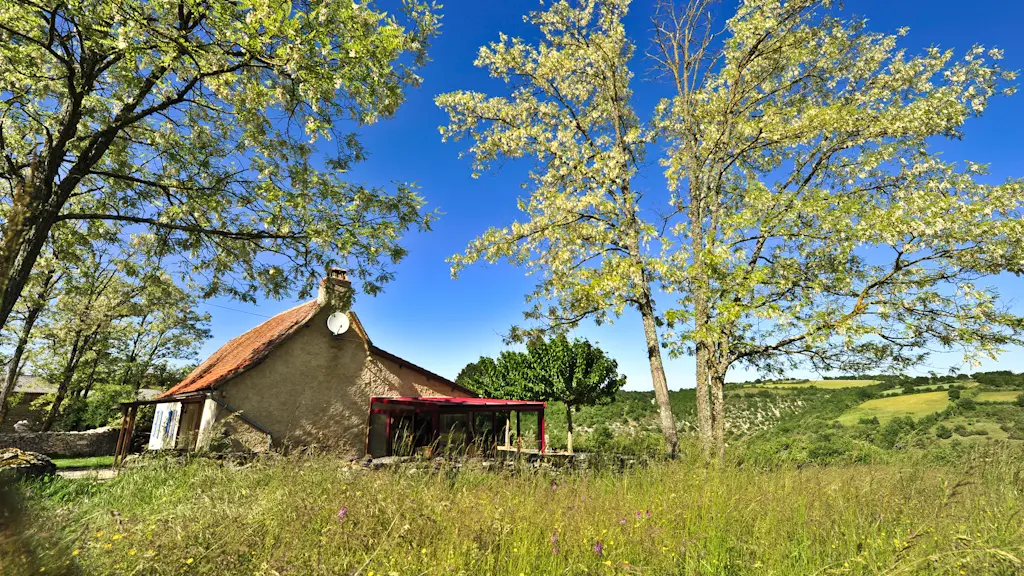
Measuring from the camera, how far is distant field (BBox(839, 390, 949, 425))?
15883 mm

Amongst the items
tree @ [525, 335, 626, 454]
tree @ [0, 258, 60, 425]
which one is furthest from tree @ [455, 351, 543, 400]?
tree @ [0, 258, 60, 425]

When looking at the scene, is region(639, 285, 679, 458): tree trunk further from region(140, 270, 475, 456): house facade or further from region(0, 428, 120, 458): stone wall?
region(0, 428, 120, 458): stone wall

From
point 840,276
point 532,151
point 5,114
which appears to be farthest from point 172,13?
point 840,276

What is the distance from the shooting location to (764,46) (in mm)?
11789

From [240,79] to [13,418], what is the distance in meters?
42.7

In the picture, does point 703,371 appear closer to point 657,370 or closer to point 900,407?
point 657,370

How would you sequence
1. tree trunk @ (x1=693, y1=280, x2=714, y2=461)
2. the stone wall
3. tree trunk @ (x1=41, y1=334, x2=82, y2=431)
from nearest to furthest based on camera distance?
tree trunk @ (x1=693, y1=280, x2=714, y2=461)
the stone wall
tree trunk @ (x1=41, y1=334, x2=82, y2=431)

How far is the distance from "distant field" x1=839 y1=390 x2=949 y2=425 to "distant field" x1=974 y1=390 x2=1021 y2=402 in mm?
902

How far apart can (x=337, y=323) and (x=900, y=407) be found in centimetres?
2108

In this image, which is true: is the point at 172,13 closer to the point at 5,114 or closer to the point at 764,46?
Answer: the point at 5,114

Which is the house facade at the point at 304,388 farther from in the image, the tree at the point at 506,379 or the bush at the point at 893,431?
the bush at the point at 893,431

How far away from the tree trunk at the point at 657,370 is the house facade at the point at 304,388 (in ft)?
27.0

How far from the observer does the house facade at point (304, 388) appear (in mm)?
13844

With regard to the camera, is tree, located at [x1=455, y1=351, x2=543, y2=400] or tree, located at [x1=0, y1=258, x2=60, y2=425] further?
tree, located at [x1=455, y1=351, x2=543, y2=400]
